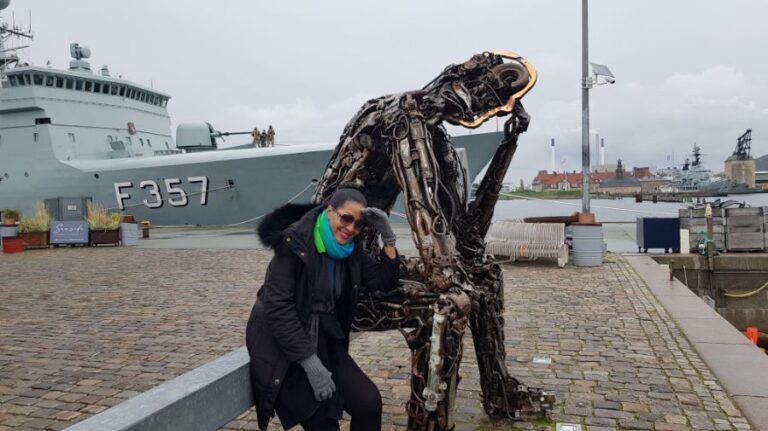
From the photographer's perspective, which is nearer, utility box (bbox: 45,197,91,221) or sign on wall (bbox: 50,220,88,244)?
sign on wall (bbox: 50,220,88,244)

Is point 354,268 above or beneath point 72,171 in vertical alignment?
beneath

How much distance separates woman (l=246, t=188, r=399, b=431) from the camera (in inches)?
115

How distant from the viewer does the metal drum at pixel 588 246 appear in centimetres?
1216

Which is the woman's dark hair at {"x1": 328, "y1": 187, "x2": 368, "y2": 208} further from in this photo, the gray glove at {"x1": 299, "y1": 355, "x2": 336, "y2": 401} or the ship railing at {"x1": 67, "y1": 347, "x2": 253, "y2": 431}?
the ship railing at {"x1": 67, "y1": 347, "x2": 253, "y2": 431}

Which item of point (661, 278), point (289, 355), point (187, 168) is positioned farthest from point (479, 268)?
point (187, 168)

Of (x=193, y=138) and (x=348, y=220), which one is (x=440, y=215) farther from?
(x=193, y=138)

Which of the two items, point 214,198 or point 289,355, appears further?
point 214,198

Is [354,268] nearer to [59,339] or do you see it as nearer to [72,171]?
[59,339]

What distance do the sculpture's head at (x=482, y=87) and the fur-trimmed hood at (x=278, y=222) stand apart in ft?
4.26

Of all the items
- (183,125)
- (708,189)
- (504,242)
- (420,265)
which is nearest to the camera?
(420,265)

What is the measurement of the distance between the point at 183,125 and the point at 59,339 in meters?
25.8

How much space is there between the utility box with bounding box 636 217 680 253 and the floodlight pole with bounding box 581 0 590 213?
1412 millimetres

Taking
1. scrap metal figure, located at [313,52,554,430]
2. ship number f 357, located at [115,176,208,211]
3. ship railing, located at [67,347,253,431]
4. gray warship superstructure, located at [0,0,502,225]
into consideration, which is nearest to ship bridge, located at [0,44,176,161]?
gray warship superstructure, located at [0,0,502,225]

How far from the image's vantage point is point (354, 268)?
3.24m
